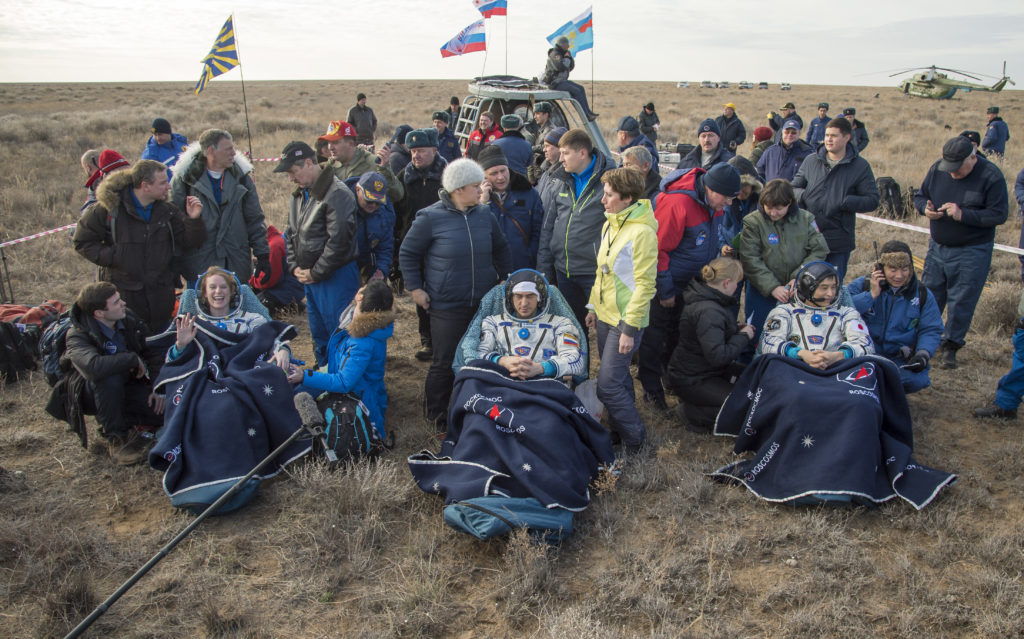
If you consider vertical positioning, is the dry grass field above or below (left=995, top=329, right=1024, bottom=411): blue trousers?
below

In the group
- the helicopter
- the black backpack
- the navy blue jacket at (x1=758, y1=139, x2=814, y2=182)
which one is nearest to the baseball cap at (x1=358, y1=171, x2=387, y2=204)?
the black backpack

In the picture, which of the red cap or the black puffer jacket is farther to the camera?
the red cap

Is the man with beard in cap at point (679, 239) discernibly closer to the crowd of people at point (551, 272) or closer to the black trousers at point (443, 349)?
the crowd of people at point (551, 272)

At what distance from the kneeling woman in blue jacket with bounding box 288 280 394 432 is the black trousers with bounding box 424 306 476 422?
48 centimetres

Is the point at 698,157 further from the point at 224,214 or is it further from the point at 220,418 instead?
the point at 220,418

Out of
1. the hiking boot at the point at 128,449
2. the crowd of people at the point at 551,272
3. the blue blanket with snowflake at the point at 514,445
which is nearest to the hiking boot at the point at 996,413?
the crowd of people at the point at 551,272

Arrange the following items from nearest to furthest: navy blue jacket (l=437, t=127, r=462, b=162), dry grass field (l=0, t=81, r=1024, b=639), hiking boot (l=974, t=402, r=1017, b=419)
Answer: dry grass field (l=0, t=81, r=1024, b=639)
hiking boot (l=974, t=402, r=1017, b=419)
navy blue jacket (l=437, t=127, r=462, b=162)

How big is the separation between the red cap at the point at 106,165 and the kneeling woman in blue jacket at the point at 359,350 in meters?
2.78

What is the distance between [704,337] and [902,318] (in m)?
1.55

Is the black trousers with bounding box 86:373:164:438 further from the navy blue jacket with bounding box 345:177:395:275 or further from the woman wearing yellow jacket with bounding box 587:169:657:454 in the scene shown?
the woman wearing yellow jacket with bounding box 587:169:657:454

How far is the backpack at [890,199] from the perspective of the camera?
10.7 meters

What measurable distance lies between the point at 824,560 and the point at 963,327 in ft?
12.1

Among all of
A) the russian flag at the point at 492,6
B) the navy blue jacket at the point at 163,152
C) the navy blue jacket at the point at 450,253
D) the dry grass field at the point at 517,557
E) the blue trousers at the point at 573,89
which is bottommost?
the dry grass field at the point at 517,557

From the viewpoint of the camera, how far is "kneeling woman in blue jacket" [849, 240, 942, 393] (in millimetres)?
4645
